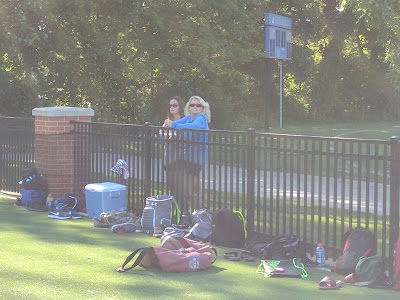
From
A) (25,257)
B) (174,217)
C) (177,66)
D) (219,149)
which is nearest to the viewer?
(25,257)

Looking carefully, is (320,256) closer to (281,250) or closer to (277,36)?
(281,250)

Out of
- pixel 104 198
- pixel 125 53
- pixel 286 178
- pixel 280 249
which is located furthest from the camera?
pixel 125 53

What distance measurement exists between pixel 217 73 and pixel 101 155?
1821 centimetres

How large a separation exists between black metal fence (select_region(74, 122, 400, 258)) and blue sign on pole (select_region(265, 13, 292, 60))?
809cm

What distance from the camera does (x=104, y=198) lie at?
33.4ft

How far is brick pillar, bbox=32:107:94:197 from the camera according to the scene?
451 inches

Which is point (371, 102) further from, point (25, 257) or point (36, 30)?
point (25, 257)

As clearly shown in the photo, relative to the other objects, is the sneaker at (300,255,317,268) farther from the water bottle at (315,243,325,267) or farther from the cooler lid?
the cooler lid

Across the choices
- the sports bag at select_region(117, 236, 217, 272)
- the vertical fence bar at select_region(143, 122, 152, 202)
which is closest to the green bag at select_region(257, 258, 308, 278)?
the sports bag at select_region(117, 236, 217, 272)

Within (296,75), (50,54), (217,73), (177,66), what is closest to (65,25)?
(50,54)

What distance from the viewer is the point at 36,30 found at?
2180cm

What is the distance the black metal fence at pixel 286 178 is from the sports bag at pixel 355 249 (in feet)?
0.52

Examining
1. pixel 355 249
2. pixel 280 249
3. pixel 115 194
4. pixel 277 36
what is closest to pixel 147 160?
pixel 115 194

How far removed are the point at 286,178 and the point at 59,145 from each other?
15.2 ft
